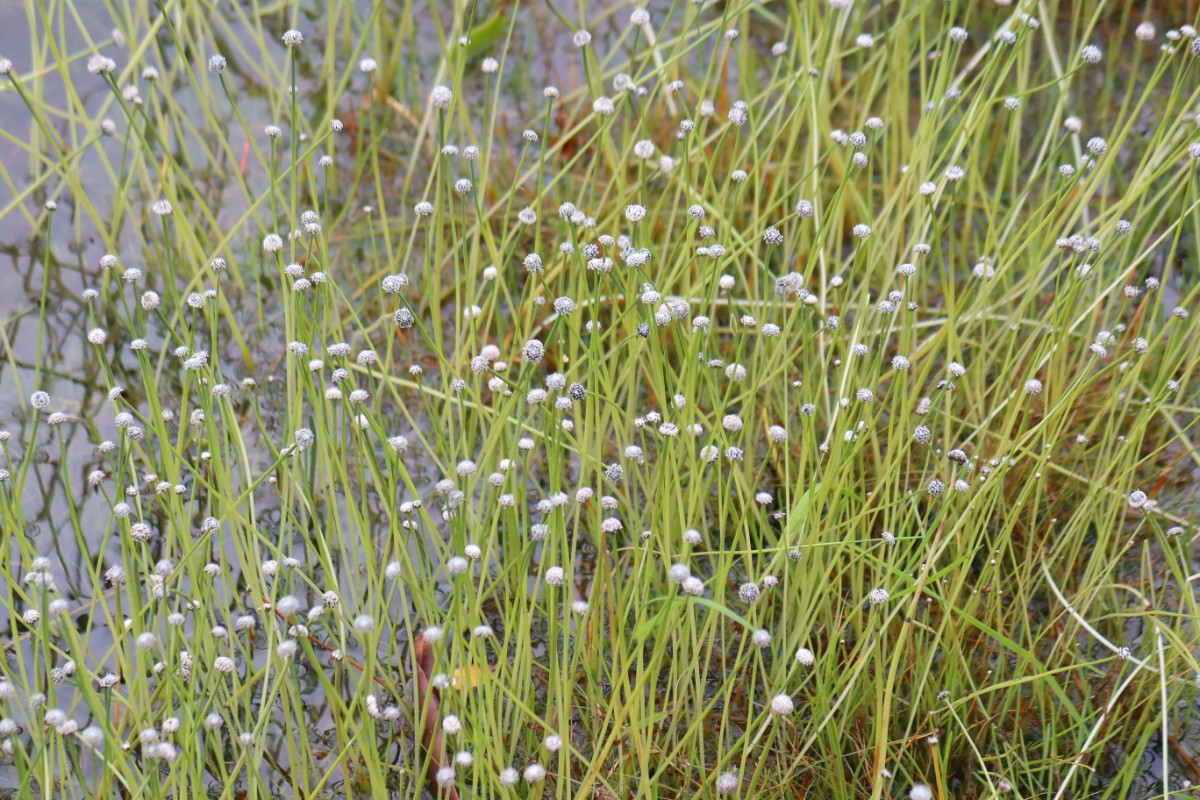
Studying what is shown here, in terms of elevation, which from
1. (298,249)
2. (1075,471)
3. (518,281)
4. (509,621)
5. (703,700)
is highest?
(298,249)

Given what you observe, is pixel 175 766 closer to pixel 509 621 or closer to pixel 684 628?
pixel 509 621

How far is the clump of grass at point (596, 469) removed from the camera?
1.54 metres

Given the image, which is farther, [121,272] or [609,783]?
[121,272]

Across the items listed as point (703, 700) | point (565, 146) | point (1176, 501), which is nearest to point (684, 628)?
point (703, 700)

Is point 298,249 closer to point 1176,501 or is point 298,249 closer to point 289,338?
point 289,338

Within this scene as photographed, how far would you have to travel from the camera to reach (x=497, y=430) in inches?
62.9

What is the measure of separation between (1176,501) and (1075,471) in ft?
0.67

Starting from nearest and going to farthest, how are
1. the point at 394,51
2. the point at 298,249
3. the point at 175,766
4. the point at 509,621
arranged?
1. the point at 175,766
2. the point at 509,621
3. the point at 298,249
4. the point at 394,51

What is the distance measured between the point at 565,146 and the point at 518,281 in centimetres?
48

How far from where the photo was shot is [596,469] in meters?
1.74

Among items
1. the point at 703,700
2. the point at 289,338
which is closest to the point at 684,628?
the point at 703,700

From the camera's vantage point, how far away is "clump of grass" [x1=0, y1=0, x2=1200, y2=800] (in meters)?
1.54

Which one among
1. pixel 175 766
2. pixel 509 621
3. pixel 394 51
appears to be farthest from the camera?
pixel 394 51

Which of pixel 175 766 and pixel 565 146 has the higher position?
pixel 565 146
